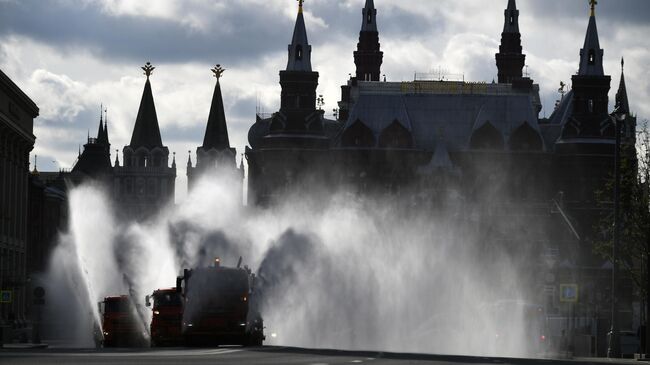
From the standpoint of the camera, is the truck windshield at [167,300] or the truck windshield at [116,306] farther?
the truck windshield at [116,306]

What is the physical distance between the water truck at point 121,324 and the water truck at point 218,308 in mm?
8195

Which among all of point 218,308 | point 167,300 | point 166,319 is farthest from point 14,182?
point 218,308

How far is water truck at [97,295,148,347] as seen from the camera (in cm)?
7806

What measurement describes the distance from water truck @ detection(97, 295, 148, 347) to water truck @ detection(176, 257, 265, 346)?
819 cm

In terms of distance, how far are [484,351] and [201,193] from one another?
19.0 m

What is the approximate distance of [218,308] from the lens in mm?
69688

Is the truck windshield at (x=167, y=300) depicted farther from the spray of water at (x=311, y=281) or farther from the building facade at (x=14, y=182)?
the building facade at (x=14, y=182)

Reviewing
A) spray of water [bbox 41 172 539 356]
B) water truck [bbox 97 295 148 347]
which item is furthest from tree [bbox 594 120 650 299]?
water truck [bbox 97 295 148 347]

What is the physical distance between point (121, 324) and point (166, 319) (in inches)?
283

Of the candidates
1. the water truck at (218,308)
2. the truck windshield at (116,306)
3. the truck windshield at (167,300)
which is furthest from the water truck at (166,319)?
the truck windshield at (116,306)

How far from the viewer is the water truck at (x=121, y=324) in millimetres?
78062

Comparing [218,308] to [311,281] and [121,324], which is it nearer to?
[121,324]

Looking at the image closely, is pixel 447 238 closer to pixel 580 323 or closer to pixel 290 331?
pixel 580 323

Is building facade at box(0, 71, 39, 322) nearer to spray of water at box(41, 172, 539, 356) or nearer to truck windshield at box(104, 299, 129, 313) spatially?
spray of water at box(41, 172, 539, 356)
